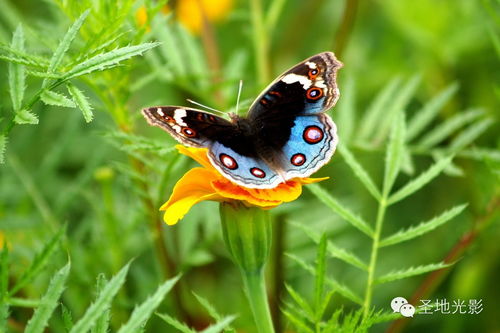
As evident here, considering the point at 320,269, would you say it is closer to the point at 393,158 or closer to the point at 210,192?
the point at 210,192

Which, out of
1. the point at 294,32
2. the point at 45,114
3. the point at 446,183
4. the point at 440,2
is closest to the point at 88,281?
the point at 45,114

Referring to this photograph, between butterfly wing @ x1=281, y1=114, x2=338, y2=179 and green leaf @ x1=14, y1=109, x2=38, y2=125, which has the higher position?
green leaf @ x1=14, y1=109, x2=38, y2=125

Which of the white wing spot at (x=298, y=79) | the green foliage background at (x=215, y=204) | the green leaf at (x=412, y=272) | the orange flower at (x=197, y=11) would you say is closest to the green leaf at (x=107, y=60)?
the green foliage background at (x=215, y=204)

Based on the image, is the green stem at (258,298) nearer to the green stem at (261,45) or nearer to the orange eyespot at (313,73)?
the orange eyespot at (313,73)

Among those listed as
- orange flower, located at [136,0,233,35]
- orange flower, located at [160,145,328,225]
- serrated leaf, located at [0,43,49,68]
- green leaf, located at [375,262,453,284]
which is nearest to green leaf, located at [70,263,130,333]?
orange flower, located at [160,145,328,225]

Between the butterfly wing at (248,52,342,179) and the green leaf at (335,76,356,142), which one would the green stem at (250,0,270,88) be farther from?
the butterfly wing at (248,52,342,179)

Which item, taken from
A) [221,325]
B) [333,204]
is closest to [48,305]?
[221,325]

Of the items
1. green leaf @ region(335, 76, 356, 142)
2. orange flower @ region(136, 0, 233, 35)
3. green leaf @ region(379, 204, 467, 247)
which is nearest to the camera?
green leaf @ region(379, 204, 467, 247)
